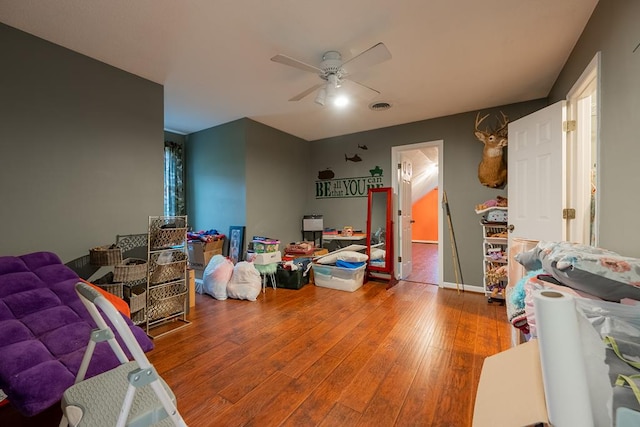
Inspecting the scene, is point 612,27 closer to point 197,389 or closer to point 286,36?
point 286,36

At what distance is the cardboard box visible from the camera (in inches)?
23.8

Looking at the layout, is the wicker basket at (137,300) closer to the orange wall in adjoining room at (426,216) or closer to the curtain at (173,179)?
the curtain at (173,179)

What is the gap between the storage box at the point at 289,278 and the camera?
3740 millimetres

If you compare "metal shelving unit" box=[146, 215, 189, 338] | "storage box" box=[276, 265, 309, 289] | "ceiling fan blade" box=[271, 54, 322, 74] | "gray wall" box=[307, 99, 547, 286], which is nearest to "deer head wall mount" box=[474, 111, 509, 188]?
"gray wall" box=[307, 99, 547, 286]

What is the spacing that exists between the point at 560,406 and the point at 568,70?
→ 312cm

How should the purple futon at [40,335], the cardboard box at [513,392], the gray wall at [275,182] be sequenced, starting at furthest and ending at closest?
the gray wall at [275,182], the purple futon at [40,335], the cardboard box at [513,392]

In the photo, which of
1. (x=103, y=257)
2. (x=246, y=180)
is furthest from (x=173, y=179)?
(x=103, y=257)

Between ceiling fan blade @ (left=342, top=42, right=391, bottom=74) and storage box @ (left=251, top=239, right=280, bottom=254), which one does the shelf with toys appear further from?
storage box @ (left=251, top=239, right=280, bottom=254)

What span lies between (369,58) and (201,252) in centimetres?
327

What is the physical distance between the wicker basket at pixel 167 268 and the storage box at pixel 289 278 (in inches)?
54.0

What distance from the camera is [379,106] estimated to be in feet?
11.3

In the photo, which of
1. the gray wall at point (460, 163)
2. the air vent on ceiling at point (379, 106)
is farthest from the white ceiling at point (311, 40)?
the gray wall at point (460, 163)

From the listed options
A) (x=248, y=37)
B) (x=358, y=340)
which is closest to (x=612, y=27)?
(x=248, y=37)

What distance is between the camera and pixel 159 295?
2.53m
